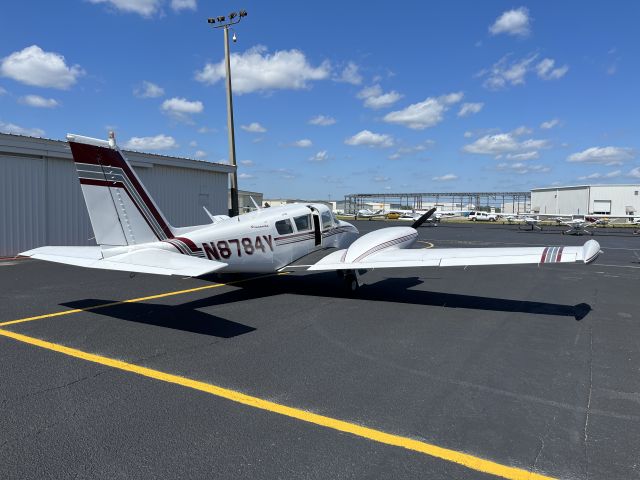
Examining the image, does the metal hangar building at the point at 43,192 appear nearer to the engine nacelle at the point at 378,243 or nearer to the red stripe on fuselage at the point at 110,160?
the red stripe on fuselage at the point at 110,160

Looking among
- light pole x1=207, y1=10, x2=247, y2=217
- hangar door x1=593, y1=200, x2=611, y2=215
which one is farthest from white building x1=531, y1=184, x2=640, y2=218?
light pole x1=207, y1=10, x2=247, y2=217

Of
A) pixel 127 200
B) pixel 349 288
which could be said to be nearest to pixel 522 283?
pixel 349 288

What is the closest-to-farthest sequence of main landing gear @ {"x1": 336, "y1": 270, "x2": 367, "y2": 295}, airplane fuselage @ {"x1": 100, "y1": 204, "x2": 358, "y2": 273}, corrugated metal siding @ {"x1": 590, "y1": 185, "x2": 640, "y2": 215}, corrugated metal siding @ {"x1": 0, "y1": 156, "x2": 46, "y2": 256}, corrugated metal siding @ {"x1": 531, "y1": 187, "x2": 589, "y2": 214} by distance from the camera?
airplane fuselage @ {"x1": 100, "y1": 204, "x2": 358, "y2": 273} < main landing gear @ {"x1": 336, "y1": 270, "x2": 367, "y2": 295} < corrugated metal siding @ {"x1": 0, "y1": 156, "x2": 46, "y2": 256} < corrugated metal siding @ {"x1": 590, "y1": 185, "x2": 640, "y2": 215} < corrugated metal siding @ {"x1": 531, "y1": 187, "x2": 589, "y2": 214}

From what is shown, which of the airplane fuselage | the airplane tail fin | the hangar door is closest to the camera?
the airplane tail fin

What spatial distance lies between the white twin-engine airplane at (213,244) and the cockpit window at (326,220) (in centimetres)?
3

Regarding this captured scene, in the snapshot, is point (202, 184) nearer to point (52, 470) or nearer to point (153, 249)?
point (153, 249)

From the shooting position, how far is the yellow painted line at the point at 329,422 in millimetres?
3400

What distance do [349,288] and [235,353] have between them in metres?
5.04

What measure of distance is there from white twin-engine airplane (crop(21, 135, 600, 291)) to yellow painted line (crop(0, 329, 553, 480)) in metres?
1.53

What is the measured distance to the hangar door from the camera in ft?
246

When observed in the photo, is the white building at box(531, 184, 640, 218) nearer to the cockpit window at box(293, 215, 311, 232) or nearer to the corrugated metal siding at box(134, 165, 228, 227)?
the corrugated metal siding at box(134, 165, 228, 227)

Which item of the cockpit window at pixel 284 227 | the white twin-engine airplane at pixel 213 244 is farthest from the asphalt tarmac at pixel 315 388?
the cockpit window at pixel 284 227

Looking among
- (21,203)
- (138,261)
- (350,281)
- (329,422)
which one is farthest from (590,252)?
(21,203)

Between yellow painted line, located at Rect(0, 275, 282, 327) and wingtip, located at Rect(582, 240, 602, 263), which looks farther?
yellow painted line, located at Rect(0, 275, 282, 327)
